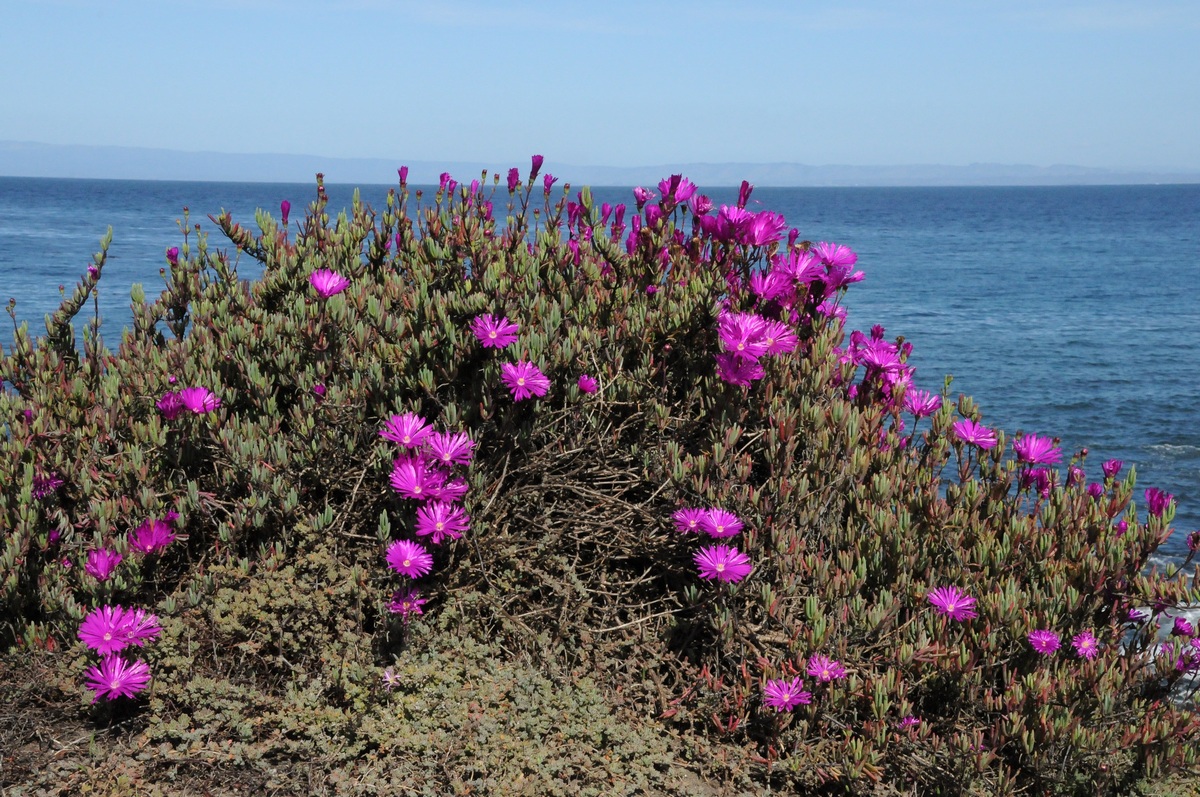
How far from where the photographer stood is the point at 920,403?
382 cm

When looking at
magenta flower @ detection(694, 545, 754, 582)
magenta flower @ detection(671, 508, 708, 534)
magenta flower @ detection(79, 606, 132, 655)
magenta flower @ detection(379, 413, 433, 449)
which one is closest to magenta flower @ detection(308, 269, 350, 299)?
magenta flower @ detection(379, 413, 433, 449)

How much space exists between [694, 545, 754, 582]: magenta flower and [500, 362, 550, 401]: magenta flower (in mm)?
777

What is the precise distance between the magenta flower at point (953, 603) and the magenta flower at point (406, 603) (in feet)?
5.56

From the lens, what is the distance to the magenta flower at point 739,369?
10.8ft

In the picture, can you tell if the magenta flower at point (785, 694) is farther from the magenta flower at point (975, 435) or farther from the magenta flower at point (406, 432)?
the magenta flower at point (406, 432)

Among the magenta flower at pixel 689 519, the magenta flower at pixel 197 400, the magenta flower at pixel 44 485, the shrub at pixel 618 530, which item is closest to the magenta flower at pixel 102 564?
the shrub at pixel 618 530

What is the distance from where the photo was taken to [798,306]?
3.62m

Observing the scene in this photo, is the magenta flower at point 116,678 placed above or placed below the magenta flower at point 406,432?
below

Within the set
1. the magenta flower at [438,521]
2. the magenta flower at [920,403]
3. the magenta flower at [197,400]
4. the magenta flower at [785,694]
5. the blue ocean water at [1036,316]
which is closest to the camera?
the magenta flower at [785,694]

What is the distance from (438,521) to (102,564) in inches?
42.7

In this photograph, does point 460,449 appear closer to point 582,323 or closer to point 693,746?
point 582,323

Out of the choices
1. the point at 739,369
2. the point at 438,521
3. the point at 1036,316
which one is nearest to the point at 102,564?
the point at 438,521

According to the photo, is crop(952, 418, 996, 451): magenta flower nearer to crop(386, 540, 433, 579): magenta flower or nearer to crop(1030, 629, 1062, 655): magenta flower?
crop(1030, 629, 1062, 655): magenta flower

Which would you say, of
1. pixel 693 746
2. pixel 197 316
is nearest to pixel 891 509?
pixel 693 746
